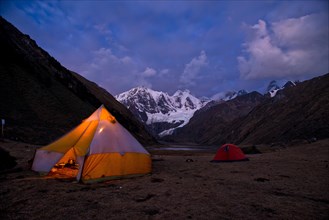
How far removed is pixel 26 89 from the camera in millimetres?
42750

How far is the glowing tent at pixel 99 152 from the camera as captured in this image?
11.3m

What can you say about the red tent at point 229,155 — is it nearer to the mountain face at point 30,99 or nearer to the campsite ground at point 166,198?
the campsite ground at point 166,198

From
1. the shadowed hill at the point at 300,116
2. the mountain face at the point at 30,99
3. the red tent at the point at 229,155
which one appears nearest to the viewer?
the red tent at the point at 229,155

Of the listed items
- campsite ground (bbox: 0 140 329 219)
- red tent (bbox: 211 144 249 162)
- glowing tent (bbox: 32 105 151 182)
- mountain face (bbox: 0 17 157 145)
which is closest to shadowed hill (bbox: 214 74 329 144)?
red tent (bbox: 211 144 249 162)

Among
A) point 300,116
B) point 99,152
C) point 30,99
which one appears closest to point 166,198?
point 99,152

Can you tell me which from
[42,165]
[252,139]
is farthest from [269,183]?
[252,139]

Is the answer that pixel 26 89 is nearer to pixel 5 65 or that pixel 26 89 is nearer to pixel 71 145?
pixel 5 65

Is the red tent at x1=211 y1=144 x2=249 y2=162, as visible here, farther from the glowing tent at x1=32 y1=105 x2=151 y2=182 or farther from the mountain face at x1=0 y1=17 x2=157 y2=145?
the mountain face at x1=0 y1=17 x2=157 y2=145

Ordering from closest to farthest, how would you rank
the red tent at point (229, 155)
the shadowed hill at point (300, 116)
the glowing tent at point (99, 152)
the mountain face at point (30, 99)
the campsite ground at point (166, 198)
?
1. the campsite ground at point (166, 198)
2. the glowing tent at point (99, 152)
3. the red tent at point (229, 155)
4. the mountain face at point (30, 99)
5. the shadowed hill at point (300, 116)

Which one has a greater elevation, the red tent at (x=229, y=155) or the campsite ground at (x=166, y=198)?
the red tent at (x=229, y=155)

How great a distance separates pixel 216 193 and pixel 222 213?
2.18 metres

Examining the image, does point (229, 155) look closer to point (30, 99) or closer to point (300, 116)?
point (30, 99)

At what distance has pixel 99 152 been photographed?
1161 cm

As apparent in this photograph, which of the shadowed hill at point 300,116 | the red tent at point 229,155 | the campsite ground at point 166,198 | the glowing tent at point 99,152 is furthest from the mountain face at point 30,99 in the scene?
the shadowed hill at point 300,116
